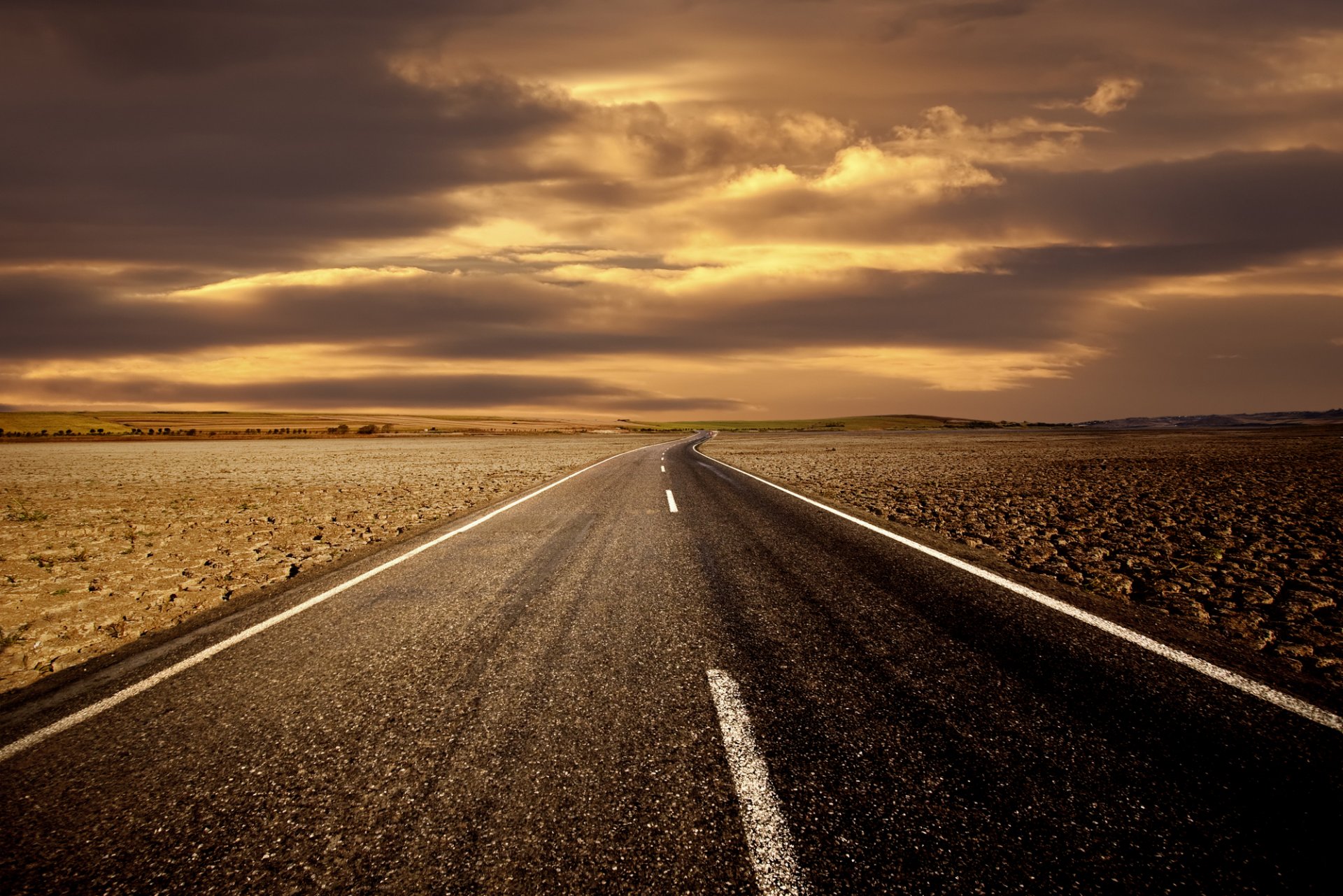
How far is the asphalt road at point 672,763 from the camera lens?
220 cm

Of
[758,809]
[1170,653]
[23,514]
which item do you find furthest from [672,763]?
[23,514]

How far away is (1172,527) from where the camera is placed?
9.33 m

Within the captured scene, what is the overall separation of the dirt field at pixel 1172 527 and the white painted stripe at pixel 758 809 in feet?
13.5

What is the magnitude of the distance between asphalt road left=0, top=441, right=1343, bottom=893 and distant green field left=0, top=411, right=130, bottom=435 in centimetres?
10807

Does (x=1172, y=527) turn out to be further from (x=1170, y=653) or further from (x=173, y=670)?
(x=173, y=670)

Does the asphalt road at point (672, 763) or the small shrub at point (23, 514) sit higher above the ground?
the asphalt road at point (672, 763)

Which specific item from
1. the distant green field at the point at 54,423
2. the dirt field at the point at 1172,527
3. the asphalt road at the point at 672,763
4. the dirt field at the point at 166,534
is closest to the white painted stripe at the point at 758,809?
the asphalt road at the point at 672,763

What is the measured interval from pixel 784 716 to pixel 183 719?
3.64 metres

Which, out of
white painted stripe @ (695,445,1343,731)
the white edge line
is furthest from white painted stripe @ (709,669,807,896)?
the white edge line

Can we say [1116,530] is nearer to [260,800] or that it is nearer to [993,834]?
[993,834]

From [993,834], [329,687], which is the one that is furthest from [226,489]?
[993,834]

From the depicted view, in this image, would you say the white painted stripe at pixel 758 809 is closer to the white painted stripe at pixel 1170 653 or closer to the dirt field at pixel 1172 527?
the white painted stripe at pixel 1170 653

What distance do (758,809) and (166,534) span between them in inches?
475

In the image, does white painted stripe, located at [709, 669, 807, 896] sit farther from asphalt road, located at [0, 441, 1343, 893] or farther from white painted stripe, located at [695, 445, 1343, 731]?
white painted stripe, located at [695, 445, 1343, 731]
